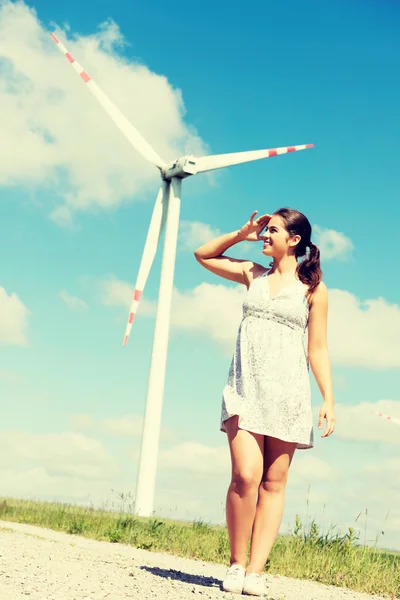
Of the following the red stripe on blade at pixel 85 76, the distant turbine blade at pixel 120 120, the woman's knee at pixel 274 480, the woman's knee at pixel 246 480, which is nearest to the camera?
the woman's knee at pixel 246 480

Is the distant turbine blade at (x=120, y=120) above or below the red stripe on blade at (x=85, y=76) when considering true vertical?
below

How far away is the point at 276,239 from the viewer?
6211 mm

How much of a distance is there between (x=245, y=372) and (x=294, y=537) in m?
5.04

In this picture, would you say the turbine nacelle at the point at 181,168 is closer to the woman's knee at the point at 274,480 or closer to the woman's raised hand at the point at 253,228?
the woman's raised hand at the point at 253,228

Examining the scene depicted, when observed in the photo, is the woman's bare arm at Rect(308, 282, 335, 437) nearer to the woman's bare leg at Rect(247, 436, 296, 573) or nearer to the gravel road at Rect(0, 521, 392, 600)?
the woman's bare leg at Rect(247, 436, 296, 573)

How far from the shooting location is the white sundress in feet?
19.1

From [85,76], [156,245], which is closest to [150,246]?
[156,245]

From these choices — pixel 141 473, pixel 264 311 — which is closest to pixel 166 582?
pixel 264 311

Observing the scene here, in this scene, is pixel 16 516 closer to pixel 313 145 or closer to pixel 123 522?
pixel 123 522

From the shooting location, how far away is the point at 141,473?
1852 cm

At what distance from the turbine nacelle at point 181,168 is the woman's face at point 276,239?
580 inches

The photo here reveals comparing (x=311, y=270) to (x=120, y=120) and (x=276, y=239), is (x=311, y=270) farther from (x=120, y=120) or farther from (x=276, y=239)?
(x=120, y=120)

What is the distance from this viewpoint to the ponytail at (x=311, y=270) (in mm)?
6273

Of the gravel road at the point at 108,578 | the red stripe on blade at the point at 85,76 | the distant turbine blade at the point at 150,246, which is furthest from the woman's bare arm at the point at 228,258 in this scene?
the red stripe on blade at the point at 85,76
